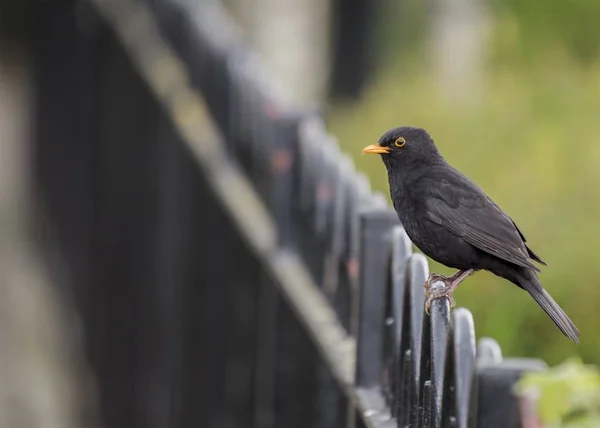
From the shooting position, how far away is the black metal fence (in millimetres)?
3029

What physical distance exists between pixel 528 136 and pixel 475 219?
11.3ft

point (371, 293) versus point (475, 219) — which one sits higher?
point (475, 219)

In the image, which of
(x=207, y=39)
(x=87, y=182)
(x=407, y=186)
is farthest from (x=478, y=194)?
(x=87, y=182)

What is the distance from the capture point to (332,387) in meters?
3.77

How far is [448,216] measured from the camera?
3607 millimetres

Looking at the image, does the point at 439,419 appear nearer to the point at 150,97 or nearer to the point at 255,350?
the point at 255,350

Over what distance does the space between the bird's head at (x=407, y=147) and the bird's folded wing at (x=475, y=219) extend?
0.27 ft

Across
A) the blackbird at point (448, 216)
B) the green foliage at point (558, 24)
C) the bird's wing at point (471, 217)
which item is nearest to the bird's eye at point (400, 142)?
the blackbird at point (448, 216)

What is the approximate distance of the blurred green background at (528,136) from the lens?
4941 millimetres

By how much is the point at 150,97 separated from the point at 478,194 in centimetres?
439

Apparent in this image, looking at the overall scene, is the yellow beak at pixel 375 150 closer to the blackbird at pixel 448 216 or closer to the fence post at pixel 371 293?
the blackbird at pixel 448 216

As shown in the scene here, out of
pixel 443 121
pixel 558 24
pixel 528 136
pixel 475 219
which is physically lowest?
pixel 475 219

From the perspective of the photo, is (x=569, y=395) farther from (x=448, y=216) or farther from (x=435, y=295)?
(x=448, y=216)

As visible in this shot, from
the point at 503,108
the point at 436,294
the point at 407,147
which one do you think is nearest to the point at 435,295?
the point at 436,294
